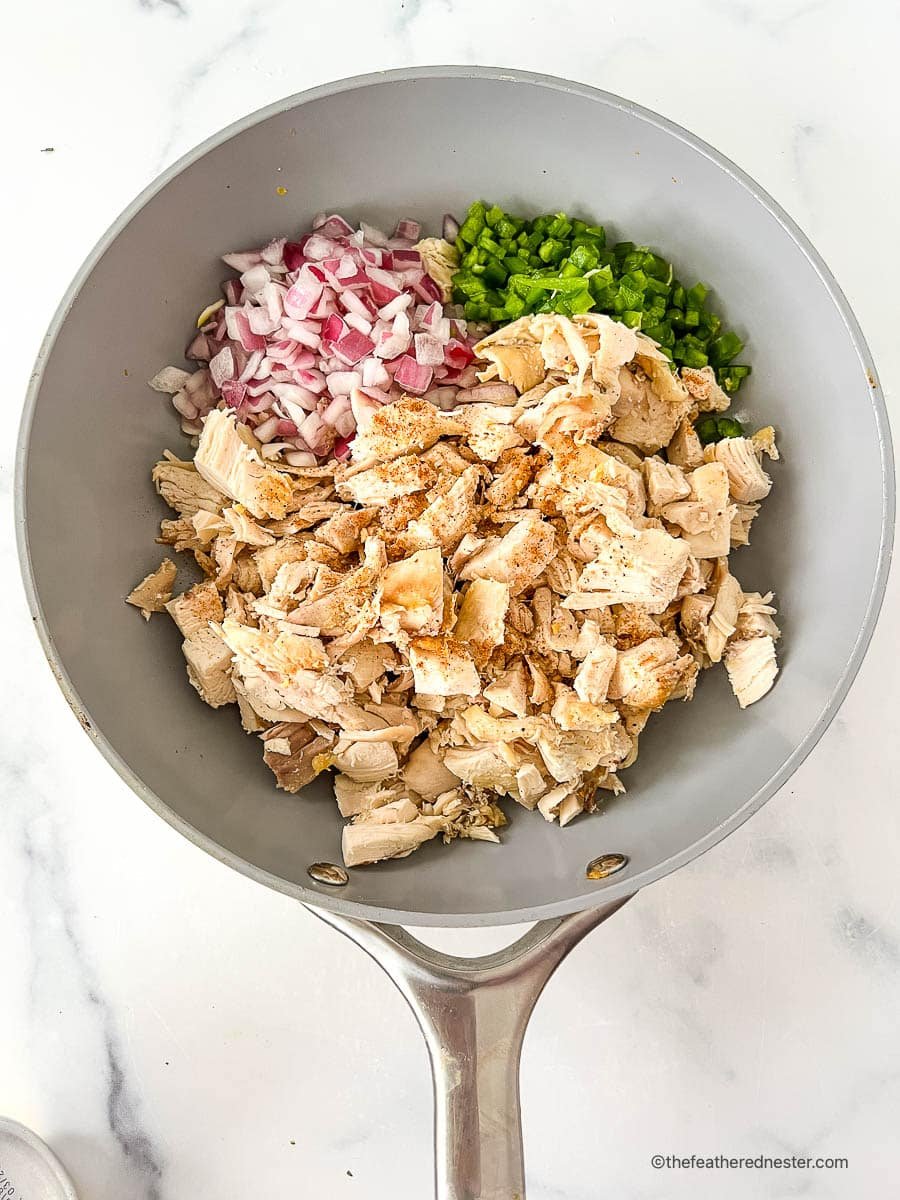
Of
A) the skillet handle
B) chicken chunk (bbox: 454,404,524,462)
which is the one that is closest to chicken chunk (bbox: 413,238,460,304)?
chicken chunk (bbox: 454,404,524,462)

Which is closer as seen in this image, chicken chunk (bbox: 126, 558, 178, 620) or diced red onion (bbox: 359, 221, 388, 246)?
chicken chunk (bbox: 126, 558, 178, 620)

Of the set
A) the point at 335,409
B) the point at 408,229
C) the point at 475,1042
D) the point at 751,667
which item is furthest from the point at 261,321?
the point at 475,1042

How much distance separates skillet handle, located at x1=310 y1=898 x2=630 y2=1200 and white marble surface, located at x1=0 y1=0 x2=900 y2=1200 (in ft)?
0.85

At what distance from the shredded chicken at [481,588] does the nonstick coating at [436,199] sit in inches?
1.8

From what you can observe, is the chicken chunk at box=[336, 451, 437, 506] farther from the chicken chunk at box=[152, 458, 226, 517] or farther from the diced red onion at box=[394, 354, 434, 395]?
the chicken chunk at box=[152, 458, 226, 517]

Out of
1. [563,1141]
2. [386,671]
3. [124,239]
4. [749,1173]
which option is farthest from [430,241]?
[749,1173]

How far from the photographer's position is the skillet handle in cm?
115

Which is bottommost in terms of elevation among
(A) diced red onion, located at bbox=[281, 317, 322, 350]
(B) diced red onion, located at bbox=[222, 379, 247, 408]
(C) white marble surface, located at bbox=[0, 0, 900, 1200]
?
(C) white marble surface, located at bbox=[0, 0, 900, 1200]

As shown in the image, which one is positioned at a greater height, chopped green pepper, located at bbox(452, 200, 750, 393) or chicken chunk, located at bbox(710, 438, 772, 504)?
chopped green pepper, located at bbox(452, 200, 750, 393)

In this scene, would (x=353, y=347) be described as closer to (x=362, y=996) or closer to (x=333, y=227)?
(x=333, y=227)

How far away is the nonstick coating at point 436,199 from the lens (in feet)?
3.84

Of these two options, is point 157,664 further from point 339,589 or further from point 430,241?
point 430,241

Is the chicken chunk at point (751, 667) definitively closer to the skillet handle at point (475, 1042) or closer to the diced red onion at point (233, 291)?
the skillet handle at point (475, 1042)

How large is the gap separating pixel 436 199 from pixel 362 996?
4.00ft
